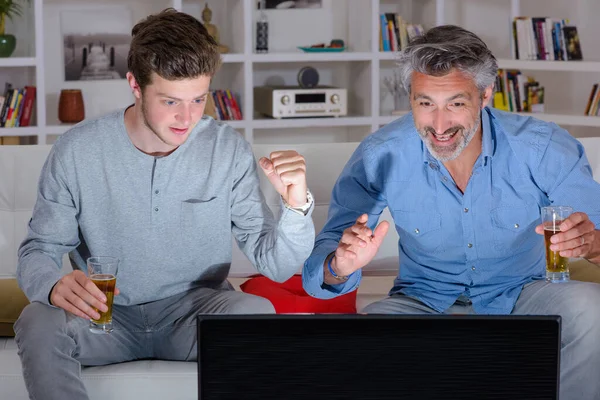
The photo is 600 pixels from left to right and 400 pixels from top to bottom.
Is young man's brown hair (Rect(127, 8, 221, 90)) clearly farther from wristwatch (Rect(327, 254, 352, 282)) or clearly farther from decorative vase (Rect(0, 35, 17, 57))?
decorative vase (Rect(0, 35, 17, 57))

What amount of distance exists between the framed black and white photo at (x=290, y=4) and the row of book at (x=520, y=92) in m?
1.20

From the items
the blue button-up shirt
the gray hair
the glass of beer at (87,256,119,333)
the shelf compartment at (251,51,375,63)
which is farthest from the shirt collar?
the shelf compartment at (251,51,375,63)

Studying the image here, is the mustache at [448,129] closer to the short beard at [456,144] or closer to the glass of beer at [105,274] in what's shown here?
the short beard at [456,144]

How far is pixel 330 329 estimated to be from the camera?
127 centimetres

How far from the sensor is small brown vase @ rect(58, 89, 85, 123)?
16.9 feet

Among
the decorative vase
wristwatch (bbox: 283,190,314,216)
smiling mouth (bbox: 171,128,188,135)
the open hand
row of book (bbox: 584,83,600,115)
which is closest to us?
the open hand

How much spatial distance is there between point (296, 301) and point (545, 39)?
10.7 ft

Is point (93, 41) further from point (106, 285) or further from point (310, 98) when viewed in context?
point (106, 285)

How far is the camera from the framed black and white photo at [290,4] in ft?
18.4

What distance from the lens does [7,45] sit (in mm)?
5031

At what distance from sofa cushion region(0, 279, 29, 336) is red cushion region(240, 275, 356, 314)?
2.15ft

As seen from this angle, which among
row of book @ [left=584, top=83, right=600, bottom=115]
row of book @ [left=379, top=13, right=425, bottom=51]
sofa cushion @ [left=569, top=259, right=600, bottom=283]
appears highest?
row of book @ [left=379, top=13, right=425, bottom=51]

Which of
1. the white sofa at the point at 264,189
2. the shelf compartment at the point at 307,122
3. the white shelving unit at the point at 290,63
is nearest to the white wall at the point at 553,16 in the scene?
the white shelving unit at the point at 290,63

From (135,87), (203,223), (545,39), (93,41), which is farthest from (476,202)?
(93,41)
